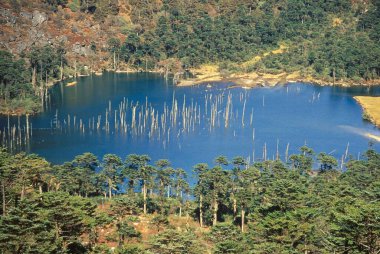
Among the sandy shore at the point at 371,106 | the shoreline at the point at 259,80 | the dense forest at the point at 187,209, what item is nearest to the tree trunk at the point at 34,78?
the shoreline at the point at 259,80

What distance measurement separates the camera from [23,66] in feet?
452

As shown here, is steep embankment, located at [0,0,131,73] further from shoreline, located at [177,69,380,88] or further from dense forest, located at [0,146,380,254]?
dense forest, located at [0,146,380,254]

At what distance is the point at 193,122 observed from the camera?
116500mm

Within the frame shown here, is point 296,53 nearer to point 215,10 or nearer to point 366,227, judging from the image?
point 215,10

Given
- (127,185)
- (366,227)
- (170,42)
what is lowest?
(127,185)

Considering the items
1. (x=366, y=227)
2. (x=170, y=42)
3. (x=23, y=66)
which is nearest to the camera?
(x=366, y=227)

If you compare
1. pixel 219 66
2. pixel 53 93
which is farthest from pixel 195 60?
pixel 53 93

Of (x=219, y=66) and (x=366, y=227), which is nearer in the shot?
(x=366, y=227)

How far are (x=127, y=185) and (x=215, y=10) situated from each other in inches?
4783

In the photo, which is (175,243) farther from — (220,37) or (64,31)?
(220,37)

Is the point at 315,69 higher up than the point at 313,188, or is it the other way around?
the point at 315,69

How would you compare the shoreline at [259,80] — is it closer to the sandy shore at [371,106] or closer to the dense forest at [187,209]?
the sandy shore at [371,106]

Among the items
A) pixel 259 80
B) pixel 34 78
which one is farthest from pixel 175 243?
pixel 259 80

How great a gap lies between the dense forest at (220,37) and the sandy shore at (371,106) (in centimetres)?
1855
